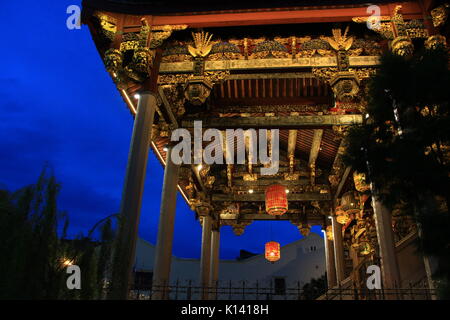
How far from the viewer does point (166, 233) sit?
28.2 ft

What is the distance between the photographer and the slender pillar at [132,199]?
490 cm

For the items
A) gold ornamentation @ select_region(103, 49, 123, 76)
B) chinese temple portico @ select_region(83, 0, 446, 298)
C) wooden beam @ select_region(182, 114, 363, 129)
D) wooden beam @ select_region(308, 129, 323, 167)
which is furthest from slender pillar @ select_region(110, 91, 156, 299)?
wooden beam @ select_region(308, 129, 323, 167)

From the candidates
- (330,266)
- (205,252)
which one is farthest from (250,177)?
(330,266)

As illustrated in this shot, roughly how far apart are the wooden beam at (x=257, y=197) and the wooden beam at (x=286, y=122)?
231 inches

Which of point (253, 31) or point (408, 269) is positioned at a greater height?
point (253, 31)

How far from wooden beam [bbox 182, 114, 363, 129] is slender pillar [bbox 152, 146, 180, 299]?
1942 millimetres

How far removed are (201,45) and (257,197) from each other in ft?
28.8

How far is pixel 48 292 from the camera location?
3844mm

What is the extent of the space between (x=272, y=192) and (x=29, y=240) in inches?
358

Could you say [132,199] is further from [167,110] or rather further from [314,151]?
[314,151]

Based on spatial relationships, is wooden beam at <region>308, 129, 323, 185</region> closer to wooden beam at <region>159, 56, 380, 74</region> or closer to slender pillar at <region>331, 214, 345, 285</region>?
slender pillar at <region>331, 214, 345, 285</region>

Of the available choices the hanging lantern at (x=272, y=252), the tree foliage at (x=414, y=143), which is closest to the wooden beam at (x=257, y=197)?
the hanging lantern at (x=272, y=252)
